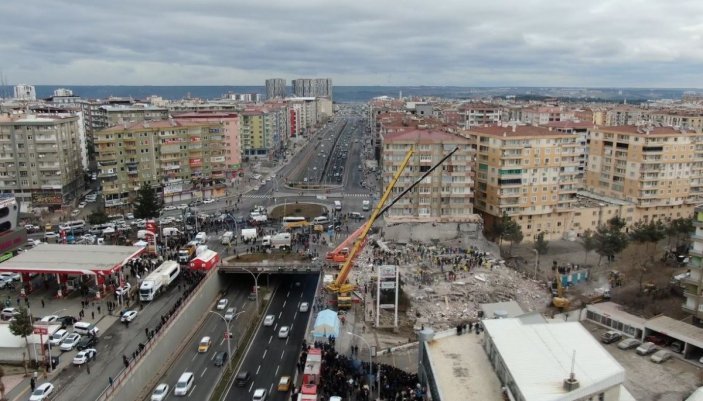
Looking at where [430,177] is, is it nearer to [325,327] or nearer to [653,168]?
[325,327]

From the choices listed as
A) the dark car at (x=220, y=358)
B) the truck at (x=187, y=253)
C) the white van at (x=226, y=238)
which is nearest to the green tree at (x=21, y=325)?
the dark car at (x=220, y=358)

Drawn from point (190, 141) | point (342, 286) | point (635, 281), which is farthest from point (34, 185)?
point (635, 281)

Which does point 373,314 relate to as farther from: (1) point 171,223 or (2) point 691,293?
(1) point 171,223

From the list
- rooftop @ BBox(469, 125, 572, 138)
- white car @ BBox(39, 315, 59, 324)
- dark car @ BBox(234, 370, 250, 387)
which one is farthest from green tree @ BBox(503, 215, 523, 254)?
white car @ BBox(39, 315, 59, 324)

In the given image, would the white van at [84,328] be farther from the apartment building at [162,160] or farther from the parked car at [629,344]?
the apartment building at [162,160]

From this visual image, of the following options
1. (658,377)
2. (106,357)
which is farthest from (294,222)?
(658,377)

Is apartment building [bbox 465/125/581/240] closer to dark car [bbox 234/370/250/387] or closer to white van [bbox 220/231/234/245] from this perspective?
white van [bbox 220/231/234/245]
